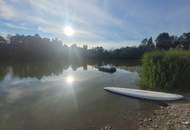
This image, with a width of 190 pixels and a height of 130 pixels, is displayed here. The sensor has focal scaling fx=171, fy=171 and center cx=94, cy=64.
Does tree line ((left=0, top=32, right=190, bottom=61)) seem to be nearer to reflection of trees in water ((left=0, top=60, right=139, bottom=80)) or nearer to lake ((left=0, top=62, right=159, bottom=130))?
reflection of trees in water ((left=0, top=60, right=139, bottom=80))

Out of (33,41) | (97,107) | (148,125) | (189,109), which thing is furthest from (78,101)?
(33,41)

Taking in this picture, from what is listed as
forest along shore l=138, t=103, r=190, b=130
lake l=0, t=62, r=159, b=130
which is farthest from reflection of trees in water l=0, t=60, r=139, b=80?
forest along shore l=138, t=103, r=190, b=130

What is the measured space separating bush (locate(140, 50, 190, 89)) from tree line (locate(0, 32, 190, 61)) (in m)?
45.5

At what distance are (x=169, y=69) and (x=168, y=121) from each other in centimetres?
674

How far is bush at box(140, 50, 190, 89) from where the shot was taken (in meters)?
12.1

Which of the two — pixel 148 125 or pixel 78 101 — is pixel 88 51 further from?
pixel 148 125

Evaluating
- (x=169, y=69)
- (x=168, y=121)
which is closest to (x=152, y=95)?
(x=169, y=69)

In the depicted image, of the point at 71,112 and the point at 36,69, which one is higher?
the point at 36,69

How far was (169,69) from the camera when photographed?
1229 cm

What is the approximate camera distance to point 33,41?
6562 cm

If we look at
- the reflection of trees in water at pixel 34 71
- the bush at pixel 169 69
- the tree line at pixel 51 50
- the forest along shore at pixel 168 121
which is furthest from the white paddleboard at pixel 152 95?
the tree line at pixel 51 50

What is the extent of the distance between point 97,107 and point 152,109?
112 inches

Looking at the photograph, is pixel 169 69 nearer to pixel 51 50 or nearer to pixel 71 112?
pixel 71 112

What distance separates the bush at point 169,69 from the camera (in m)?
12.1
